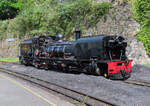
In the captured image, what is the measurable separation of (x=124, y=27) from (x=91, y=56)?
349 inches

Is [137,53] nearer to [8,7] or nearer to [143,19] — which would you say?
[143,19]

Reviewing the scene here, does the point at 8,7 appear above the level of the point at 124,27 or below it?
above

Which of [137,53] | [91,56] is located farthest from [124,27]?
[91,56]

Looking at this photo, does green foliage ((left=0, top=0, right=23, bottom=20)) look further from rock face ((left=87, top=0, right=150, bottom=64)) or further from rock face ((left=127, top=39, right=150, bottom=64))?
rock face ((left=127, top=39, right=150, bottom=64))

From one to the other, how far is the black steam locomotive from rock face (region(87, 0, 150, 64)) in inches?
228

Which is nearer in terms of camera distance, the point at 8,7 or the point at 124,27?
the point at 124,27

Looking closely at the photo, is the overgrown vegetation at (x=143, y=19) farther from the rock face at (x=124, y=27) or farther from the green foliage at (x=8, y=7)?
the green foliage at (x=8, y=7)

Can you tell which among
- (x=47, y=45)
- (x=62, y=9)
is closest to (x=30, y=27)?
(x=62, y=9)

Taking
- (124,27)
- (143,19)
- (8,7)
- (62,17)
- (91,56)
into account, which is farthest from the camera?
(8,7)

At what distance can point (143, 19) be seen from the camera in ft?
57.2

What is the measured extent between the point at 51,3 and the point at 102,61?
25610 mm

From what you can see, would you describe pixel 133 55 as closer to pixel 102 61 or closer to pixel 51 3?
pixel 102 61

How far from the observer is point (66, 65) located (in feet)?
46.4

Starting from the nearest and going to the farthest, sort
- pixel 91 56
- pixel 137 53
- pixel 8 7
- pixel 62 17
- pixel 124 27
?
pixel 91 56, pixel 137 53, pixel 124 27, pixel 62 17, pixel 8 7
